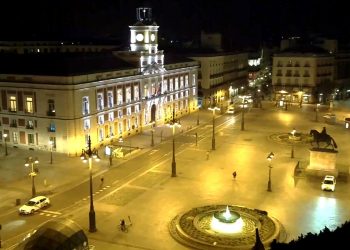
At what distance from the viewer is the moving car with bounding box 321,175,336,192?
50.9m

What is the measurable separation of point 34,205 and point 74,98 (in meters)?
25.0

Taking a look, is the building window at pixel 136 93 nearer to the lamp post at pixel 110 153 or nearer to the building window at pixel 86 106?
the building window at pixel 86 106

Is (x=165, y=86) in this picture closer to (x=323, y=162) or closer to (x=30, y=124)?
(x=30, y=124)

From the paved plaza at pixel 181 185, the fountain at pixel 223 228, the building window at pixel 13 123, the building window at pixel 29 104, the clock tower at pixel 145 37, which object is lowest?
the paved plaza at pixel 181 185

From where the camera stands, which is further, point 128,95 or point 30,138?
point 128,95

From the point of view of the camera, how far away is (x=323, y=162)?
186 feet

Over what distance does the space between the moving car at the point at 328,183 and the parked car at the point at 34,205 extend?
28.3 m

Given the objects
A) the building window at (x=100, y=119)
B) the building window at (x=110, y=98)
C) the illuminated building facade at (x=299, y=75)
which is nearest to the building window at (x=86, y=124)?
the building window at (x=100, y=119)

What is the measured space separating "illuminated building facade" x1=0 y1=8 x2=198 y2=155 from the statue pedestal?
3185 cm

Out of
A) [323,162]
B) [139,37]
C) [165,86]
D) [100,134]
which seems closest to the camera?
[323,162]

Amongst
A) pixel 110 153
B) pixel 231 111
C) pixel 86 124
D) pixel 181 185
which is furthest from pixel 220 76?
pixel 181 185

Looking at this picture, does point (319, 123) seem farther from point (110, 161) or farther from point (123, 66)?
point (110, 161)

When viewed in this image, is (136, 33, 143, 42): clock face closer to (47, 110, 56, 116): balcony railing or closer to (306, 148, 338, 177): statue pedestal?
(47, 110, 56, 116): balcony railing

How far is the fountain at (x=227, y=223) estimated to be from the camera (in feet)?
Answer: 130
